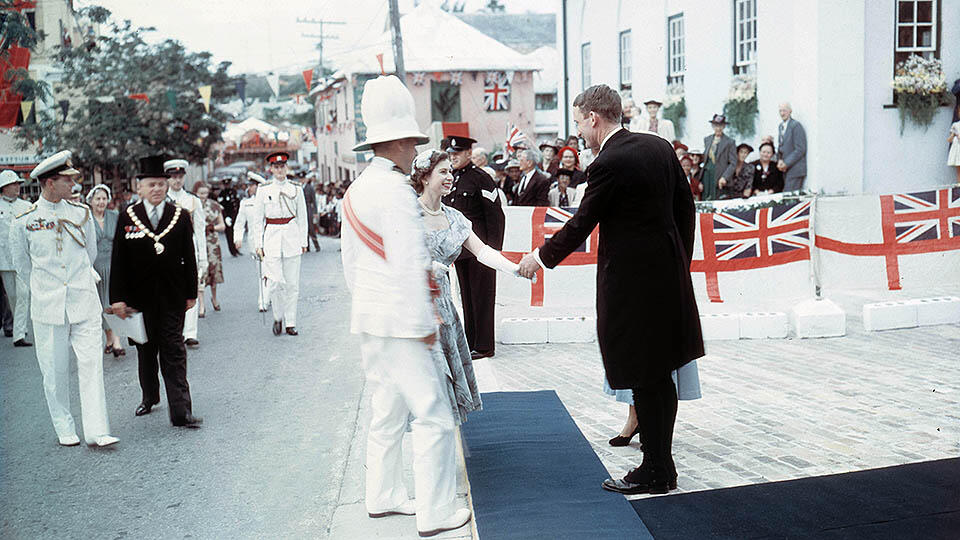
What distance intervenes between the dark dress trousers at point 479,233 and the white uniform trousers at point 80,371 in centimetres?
361

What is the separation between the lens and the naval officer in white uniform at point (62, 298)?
6.92 m

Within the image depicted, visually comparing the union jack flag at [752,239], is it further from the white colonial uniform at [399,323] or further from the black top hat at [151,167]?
the white colonial uniform at [399,323]

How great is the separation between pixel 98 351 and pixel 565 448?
362 cm

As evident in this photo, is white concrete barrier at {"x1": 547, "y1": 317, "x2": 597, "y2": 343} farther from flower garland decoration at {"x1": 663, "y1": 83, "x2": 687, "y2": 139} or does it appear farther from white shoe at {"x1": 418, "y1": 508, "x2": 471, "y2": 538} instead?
flower garland decoration at {"x1": 663, "y1": 83, "x2": 687, "y2": 139}

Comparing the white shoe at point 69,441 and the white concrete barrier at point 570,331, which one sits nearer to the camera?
the white shoe at point 69,441

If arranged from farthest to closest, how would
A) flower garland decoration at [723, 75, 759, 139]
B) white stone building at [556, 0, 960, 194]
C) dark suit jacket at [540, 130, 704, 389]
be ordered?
flower garland decoration at [723, 75, 759, 139]
white stone building at [556, 0, 960, 194]
dark suit jacket at [540, 130, 704, 389]

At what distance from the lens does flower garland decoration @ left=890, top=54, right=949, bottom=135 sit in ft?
47.6

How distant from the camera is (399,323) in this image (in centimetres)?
439

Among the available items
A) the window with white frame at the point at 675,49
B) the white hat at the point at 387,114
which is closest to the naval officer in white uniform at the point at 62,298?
the white hat at the point at 387,114

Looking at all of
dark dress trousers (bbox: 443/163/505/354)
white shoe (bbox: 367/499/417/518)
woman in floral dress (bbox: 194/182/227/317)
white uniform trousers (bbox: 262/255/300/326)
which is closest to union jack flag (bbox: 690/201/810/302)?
dark dress trousers (bbox: 443/163/505/354)

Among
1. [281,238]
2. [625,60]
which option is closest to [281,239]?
[281,238]

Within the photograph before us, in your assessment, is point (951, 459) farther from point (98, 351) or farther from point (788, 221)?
point (98, 351)

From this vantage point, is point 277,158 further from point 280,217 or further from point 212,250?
point 212,250

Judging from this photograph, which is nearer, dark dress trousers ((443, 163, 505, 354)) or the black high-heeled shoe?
the black high-heeled shoe
